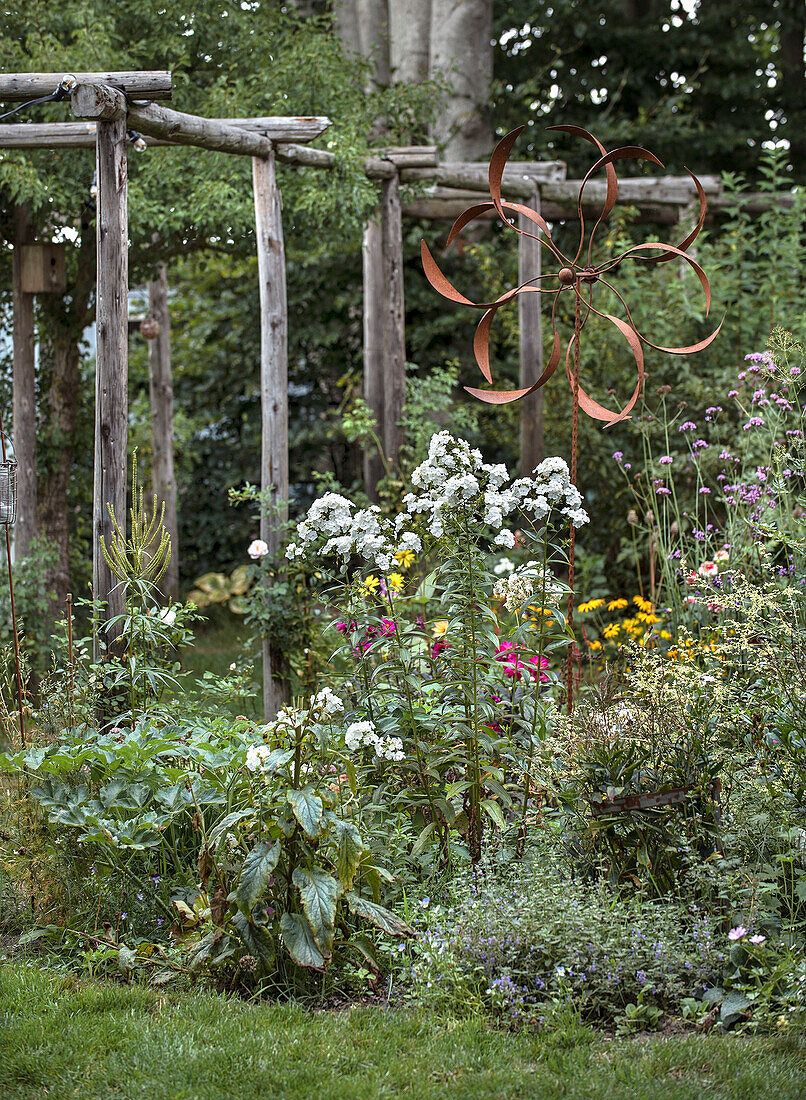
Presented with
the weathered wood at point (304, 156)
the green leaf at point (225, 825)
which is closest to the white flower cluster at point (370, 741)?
the green leaf at point (225, 825)

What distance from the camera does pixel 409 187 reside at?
727 centimetres

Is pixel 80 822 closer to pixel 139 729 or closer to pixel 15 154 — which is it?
pixel 139 729

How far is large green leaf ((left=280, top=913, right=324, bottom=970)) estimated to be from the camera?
2824mm

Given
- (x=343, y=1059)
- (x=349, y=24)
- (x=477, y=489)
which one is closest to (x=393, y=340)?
(x=477, y=489)

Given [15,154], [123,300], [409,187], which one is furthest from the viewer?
[409,187]

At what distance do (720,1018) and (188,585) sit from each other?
7.86m

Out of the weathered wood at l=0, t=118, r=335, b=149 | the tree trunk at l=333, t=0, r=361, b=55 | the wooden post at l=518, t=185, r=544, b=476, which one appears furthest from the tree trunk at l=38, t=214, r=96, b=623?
the tree trunk at l=333, t=0, r=361, b=55

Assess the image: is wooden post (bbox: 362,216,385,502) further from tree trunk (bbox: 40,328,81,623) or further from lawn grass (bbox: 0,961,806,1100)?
lawn grass (bbox: 0,961,806,1100)

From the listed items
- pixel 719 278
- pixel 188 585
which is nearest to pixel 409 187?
pixel 719 278

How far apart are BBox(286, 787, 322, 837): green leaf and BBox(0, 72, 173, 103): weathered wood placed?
3210 mm

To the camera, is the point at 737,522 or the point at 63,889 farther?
the point at 737,522

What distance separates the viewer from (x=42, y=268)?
6.74m

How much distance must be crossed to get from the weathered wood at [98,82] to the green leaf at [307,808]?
3.21 m

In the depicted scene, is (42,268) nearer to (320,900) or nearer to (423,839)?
(423,839)
